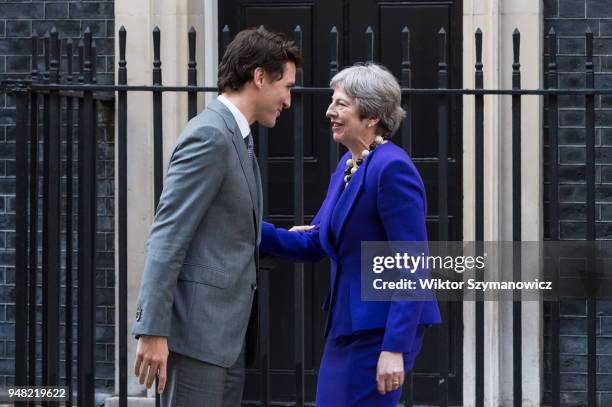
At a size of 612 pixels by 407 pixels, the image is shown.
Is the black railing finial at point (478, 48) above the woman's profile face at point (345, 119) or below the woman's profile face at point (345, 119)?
above

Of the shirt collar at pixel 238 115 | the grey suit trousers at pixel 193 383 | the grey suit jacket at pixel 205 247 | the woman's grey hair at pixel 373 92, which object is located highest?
the woman's grey hair at pixel 373 92

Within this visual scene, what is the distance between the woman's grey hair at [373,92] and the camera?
4.21 metres

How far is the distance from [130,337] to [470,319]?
183cm

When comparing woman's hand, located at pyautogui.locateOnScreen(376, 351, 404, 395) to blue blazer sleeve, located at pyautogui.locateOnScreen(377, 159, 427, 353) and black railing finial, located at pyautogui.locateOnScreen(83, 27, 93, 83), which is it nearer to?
blue blazer sleeve, located at pyautogui.locateOnScreen(377, 159, 427, 353)

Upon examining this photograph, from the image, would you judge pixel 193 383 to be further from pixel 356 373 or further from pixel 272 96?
pixel 272 96

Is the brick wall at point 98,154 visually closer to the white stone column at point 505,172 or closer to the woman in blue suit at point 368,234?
the white stone column at point 505,172

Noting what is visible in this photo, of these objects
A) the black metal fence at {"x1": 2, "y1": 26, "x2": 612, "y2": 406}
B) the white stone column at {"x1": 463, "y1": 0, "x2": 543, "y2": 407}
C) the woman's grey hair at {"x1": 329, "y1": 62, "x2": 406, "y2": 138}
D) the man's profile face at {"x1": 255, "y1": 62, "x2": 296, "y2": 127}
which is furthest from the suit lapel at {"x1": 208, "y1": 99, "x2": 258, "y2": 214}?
the white stone column at {"x1": 463, "y1": 0, "x2": 543, "y2": 407}

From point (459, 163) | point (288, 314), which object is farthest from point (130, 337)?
point (459, 163)

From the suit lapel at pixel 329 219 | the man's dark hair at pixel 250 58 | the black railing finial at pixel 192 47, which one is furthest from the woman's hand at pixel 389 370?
the black railing finial at pixel 192 47

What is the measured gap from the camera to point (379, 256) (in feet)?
13.8

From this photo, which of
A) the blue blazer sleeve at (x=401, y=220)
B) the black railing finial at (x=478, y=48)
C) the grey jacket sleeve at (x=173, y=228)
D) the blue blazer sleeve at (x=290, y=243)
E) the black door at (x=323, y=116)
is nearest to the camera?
the grey jacket sleeve at (x=173, y=228)

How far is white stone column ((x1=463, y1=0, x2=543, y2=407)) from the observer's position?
680cm

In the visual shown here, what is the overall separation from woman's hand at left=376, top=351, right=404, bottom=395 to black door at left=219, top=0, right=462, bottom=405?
9.71 feet

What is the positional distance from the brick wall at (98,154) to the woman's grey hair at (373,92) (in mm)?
3263
